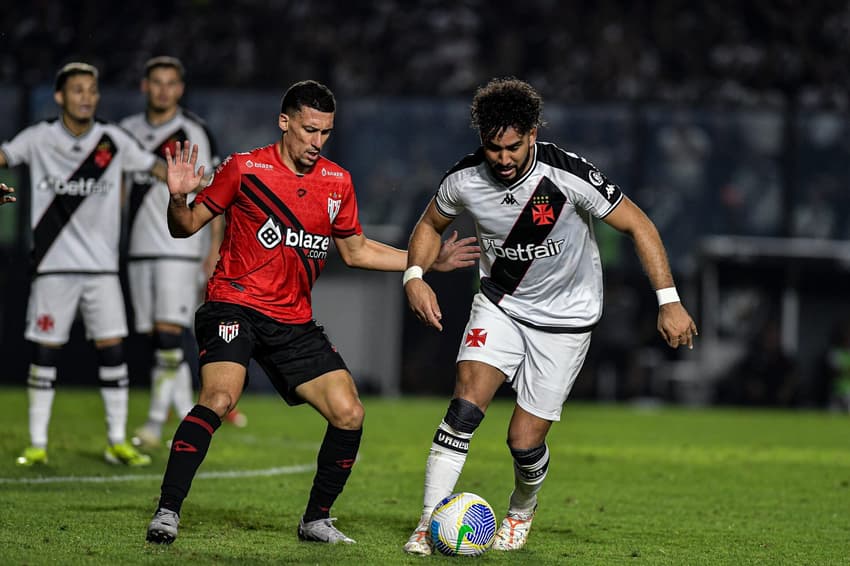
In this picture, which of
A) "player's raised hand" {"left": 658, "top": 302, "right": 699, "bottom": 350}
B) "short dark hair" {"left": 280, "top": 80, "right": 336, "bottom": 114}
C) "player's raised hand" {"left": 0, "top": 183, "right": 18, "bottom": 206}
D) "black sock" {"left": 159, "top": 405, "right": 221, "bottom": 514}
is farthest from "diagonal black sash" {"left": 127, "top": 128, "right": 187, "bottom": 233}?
"player's raised hand" {"left": 658, "top": 302, "right": 699, "bottom": 350}

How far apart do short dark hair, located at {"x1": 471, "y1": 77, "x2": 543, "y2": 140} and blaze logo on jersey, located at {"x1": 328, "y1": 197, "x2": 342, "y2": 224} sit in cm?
79

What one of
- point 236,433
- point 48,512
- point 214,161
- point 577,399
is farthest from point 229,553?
point 577,399

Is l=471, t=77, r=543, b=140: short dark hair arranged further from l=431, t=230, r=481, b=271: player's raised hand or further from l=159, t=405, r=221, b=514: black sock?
l=159, t=405, r=221, b=514: black sock

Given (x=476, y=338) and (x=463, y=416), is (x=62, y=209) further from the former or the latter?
(x=463, y=416)

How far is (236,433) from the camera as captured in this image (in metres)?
12.3

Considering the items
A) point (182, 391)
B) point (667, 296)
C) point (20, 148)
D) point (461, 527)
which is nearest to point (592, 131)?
point (182, 391)

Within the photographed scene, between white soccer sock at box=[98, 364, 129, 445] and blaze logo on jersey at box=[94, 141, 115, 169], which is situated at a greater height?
blaze logo on jersey at box=[94, 141, 115, 169]

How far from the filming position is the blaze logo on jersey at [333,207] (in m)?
6.49

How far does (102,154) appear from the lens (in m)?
9.19

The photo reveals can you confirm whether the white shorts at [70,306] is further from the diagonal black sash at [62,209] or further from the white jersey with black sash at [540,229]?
the white jersey with black sash at [540,229]

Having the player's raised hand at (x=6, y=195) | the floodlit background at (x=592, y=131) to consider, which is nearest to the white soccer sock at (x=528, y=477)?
the player's raised hand at (x=6, y=195)

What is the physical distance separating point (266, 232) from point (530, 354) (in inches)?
54.6

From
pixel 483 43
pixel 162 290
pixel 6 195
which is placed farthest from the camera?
pixel 483 43

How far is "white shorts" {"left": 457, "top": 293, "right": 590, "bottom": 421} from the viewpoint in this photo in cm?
650
